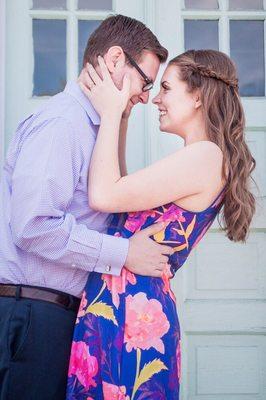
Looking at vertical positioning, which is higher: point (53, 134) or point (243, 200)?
point (53, 134)

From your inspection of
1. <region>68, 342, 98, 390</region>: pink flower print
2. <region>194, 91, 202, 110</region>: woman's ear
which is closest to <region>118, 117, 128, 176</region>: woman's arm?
<region>194, 91, 202, 110</region>: woman's ear

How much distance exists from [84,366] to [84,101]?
0.84m

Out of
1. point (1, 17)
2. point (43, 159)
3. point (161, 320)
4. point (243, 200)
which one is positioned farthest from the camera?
point (1, 17)

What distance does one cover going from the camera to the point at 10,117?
3439 millimetres

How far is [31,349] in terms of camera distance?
203cm

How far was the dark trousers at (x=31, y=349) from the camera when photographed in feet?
6.57

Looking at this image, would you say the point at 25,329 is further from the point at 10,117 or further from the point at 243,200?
the point at 10,117

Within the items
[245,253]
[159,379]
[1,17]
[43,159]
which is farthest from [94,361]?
[1,17]

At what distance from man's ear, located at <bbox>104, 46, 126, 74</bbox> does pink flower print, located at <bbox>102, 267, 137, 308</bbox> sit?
0.67 metres

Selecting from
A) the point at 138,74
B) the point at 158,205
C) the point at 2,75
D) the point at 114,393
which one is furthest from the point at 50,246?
the point at 2,75

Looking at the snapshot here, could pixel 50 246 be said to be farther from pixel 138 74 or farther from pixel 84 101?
pixel 138 74

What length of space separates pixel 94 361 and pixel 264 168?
176 cm

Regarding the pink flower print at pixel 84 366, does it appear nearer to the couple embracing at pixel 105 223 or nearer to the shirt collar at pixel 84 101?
the couple embracing at pixel 105 223

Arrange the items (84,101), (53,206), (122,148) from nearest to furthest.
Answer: (53,206), (84,101), (122,148)
